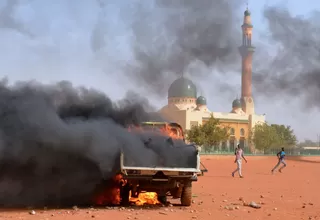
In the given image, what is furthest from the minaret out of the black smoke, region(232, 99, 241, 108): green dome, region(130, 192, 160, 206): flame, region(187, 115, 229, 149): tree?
the black smoke

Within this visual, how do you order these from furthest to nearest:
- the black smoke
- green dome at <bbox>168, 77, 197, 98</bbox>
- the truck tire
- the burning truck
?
green dome at <bbox>168, 77, 197, 98</bbox> < the truck tire < the burning truck < the black smoke

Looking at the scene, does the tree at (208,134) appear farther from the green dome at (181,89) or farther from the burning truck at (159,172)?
the burning truck at (159,172)

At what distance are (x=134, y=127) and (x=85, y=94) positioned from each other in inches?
55.6

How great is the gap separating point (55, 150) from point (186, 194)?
3066mm

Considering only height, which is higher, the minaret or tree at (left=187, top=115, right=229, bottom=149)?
the minaret

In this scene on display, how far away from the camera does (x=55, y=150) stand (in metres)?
10.1

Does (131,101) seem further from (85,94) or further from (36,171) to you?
(36,171)

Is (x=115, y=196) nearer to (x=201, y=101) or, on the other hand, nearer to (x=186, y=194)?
(x=186, y=194)

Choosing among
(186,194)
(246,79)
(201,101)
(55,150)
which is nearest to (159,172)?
(186,194)

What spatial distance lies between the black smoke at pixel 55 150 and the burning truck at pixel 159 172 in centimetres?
3

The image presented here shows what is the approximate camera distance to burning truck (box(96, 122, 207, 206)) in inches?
404

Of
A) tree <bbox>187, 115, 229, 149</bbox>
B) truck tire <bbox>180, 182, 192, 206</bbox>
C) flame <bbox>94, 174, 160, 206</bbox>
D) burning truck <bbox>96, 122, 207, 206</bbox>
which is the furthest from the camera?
tree <bbox>187, 115, 229, 149</bbox>

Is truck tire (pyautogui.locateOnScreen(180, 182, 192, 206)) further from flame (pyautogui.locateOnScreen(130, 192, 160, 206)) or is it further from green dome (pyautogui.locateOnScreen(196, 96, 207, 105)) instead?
green dome (pyautogui.locateOnScreen(196, 96, 207, 105))

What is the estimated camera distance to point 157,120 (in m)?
13.2
